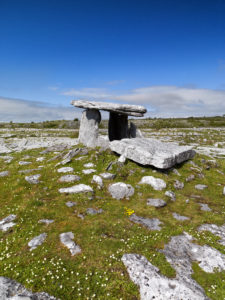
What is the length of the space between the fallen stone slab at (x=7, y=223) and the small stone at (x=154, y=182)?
819 centimetres

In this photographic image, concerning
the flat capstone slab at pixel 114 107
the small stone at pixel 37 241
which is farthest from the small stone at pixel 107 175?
the flat capstone slab at pixel 114 107

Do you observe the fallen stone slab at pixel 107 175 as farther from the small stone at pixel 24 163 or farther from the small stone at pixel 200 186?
the small stone at pixel 24 163

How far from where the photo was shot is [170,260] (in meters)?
7.59

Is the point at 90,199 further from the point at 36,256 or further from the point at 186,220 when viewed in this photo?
the point at 186,220

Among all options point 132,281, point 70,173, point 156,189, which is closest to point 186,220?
point 156,189

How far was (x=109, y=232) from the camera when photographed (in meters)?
9.17

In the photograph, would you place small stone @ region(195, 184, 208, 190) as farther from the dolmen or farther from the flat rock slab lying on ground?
the flat rock slab lying on ground

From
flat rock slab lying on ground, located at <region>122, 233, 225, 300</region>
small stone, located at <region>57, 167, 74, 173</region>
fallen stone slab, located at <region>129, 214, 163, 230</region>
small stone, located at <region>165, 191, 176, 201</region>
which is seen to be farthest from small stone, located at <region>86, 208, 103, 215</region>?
small stone, located at <region>57, 167, 74, 173</region>

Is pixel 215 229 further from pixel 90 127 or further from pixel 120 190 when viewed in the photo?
pixel 90 127

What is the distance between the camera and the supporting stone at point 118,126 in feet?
79.8

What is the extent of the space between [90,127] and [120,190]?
9560 mm

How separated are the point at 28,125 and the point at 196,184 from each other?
6426 cm

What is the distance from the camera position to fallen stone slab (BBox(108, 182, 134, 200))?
1248cm

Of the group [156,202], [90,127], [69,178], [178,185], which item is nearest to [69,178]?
[69,178]
